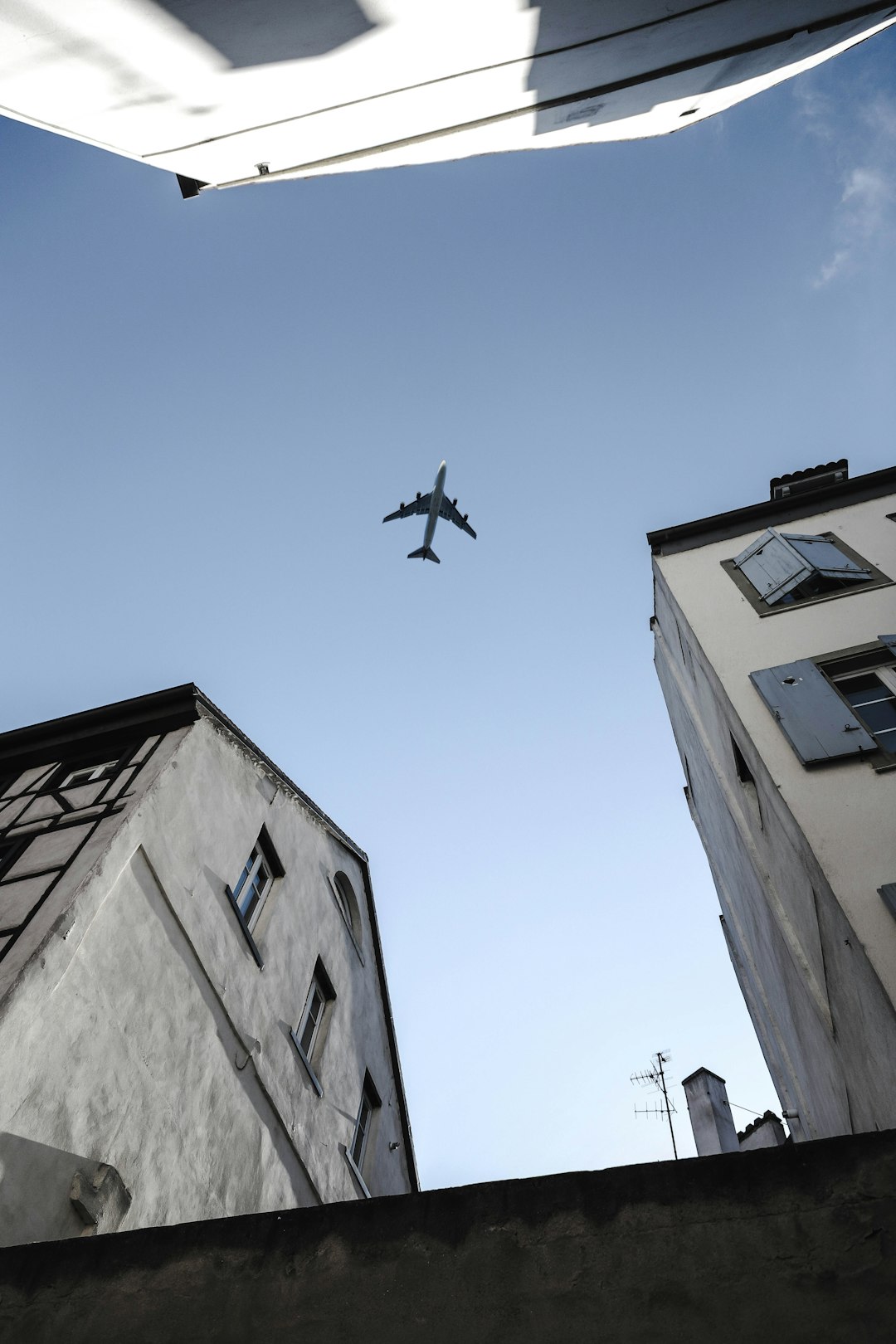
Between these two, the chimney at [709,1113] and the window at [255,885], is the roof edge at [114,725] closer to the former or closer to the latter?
the window at [255,885]

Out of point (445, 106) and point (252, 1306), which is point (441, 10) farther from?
point (252, 1306)

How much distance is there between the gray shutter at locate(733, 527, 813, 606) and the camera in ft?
33.2

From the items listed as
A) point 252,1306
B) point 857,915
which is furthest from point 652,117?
point 252,1306

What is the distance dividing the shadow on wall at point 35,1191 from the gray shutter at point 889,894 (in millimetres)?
6645

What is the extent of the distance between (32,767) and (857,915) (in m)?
9.47

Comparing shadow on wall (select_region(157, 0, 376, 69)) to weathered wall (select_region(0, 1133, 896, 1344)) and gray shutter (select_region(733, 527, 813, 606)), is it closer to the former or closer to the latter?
weathered wall (select_region(0, 1133, 896, 1344))

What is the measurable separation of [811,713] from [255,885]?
700cm

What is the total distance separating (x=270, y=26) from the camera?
Result: 4.23 m

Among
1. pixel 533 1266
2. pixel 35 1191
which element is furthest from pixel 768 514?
pixel 35 1191

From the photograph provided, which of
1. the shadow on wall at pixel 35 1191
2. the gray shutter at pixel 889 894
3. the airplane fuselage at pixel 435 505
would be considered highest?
the airplane fuselage at pixel 435 505

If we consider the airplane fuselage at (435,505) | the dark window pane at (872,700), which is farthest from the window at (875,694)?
the airplane fuselage at (435,505)

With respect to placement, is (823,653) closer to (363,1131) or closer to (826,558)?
(826,558)

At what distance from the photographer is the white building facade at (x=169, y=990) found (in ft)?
17.4


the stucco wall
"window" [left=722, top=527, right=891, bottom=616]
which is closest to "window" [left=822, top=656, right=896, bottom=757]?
the stucco wall
